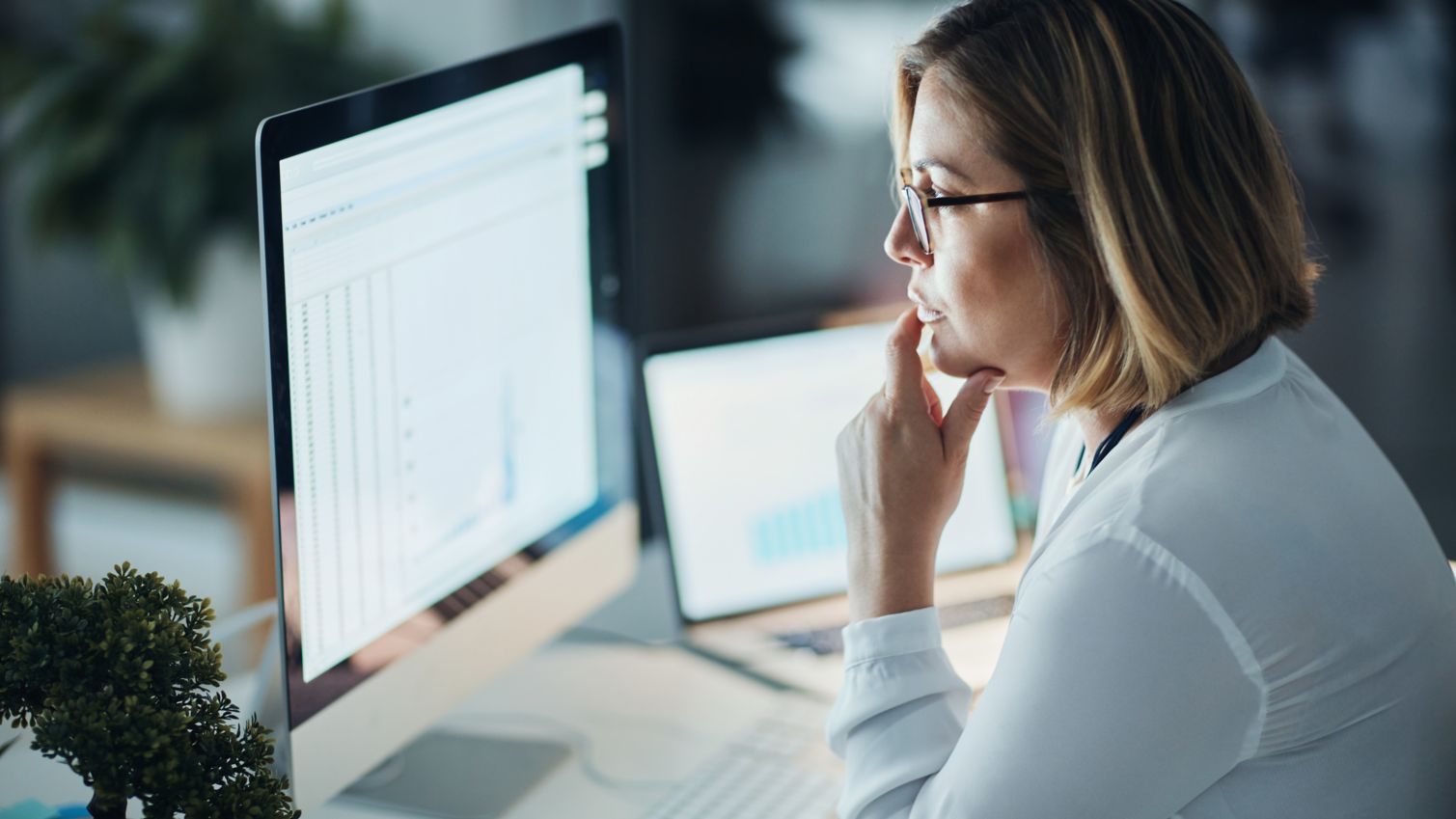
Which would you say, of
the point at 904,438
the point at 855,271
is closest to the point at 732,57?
the point at 855,271

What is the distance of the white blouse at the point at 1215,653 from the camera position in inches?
31.2

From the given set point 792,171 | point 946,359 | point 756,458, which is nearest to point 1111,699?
point 946,359

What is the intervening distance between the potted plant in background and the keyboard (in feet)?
4.44

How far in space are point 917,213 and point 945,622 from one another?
532mm

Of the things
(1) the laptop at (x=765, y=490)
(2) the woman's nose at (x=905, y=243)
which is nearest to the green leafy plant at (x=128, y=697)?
(2) the woman's nose at (x=905, y=243)

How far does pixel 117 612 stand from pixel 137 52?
1.79 m

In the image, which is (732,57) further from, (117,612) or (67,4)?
(117,612)

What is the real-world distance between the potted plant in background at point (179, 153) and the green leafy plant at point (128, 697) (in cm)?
158

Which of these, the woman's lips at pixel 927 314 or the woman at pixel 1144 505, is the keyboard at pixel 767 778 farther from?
the woman's lips at pixel 927 314

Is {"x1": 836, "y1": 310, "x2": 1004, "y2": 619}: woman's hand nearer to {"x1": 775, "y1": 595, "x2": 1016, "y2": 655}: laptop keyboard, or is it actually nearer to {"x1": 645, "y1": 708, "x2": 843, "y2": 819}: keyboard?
{"x1": 645, "y1": 708, "x2": 843, "y2": 819}: keyboard

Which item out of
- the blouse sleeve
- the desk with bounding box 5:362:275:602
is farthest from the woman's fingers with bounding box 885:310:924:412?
the desk with bounding box 5:362:275:602

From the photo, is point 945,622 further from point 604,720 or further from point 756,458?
point 604,720

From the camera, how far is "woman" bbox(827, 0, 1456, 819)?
80cm

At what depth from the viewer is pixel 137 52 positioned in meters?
2.25
